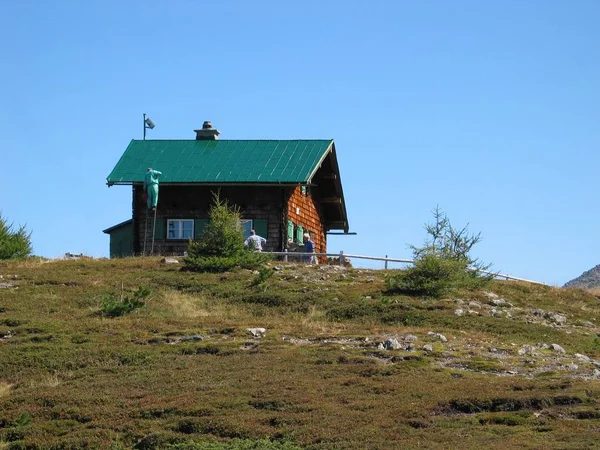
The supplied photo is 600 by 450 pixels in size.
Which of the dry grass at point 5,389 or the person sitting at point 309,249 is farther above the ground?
the person sitting at point 309,249

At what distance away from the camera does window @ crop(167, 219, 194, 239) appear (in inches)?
1880

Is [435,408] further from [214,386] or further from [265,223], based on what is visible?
[265,223]

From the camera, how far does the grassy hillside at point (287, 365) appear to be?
774 inches

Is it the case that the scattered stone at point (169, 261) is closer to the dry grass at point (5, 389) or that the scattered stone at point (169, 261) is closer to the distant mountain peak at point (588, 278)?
the dry grass at point (5, 389)

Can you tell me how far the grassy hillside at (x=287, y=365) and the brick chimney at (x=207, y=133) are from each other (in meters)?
12.7

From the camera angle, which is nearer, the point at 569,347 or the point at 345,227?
the point at 569,347

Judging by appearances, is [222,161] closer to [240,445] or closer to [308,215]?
[308,215]

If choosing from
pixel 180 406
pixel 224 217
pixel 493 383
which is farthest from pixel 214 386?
pixel 224 217

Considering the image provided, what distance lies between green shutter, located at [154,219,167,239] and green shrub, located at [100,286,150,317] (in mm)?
13990

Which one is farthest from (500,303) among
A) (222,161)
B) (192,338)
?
(222,161)

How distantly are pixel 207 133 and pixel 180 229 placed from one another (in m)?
6.19

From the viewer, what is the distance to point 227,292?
1433 inches

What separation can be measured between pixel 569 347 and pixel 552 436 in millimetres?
12247

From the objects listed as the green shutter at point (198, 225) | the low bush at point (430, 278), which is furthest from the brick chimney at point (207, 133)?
the low bush at point (430, 278)
